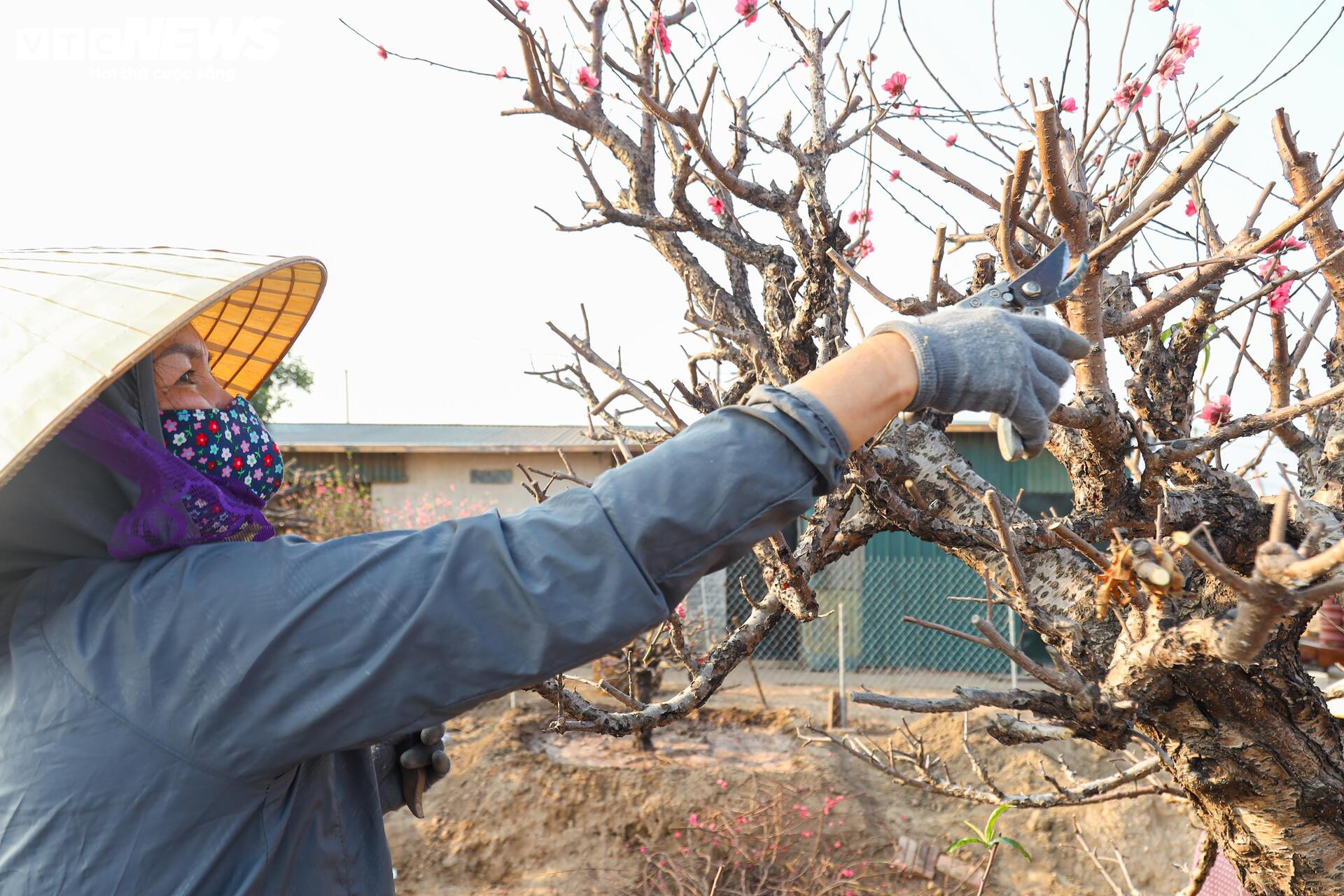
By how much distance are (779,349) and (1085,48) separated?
1.14 m

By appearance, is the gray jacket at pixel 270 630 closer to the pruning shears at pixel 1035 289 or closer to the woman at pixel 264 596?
the woman at pixel 264 596

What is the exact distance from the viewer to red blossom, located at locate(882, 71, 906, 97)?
2.88 metres

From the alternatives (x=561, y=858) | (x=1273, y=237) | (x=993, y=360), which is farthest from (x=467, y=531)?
(x=561, y=858)

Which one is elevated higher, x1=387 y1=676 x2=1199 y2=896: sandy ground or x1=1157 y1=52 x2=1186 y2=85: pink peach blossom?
x1=1157 y1=52 x2=1186 y2=85: pink peach blossom

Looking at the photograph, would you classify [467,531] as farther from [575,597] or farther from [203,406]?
[203,406]

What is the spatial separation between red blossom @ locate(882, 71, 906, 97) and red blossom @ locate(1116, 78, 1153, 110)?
61cm

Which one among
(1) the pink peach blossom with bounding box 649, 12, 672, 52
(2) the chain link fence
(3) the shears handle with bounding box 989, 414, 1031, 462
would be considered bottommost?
(2) the chain link fence

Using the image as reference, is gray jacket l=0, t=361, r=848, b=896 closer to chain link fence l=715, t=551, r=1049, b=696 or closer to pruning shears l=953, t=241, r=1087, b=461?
pruning shears l=953, t=241, r=1087, b=461

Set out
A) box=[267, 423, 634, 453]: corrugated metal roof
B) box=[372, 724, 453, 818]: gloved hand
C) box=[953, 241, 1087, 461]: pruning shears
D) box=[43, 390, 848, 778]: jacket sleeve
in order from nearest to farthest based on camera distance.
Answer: box=[43, 390, 848, 778]: jacket sleeve < box=[953, 241, 1087, 461]: pruning shears < box=[372, 724, 453, 818]: gloved hand < box=[267, 423, 634, 453]: corrugated metal roof

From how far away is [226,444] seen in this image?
1364 millimetres

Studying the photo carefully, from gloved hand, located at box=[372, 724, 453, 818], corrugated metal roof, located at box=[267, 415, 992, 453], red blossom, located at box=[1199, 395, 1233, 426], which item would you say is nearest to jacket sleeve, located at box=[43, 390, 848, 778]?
gloved hand, located at box=[372, 724, 453, 818]

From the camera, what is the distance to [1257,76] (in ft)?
8.91

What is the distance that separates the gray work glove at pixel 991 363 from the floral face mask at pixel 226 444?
3.02 feet

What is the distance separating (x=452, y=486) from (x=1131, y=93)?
10.3 meters
